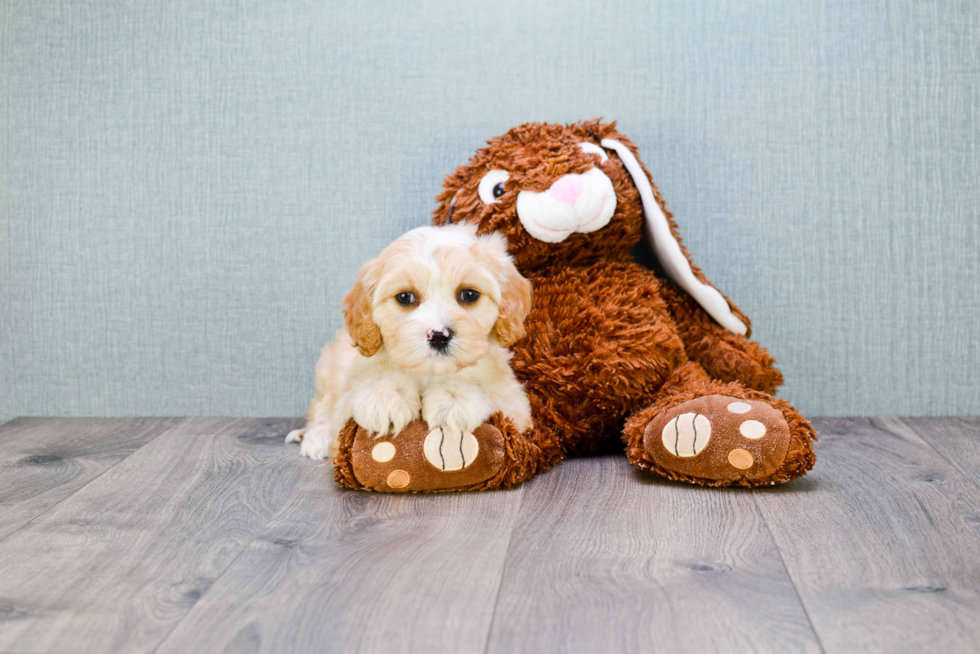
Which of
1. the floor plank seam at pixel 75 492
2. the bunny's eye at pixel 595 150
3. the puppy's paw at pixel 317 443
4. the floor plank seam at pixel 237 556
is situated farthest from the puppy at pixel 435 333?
the floor plank seam at pixel 75 492

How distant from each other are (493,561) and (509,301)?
1.57 feet

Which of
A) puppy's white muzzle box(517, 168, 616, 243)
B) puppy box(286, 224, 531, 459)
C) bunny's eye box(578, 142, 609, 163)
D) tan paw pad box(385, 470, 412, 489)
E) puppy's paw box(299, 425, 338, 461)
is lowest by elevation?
puppy's paw box(299, 425, 338, 461)

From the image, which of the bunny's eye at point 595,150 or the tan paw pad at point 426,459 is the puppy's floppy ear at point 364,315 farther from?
the bunny's eye at point 595,150

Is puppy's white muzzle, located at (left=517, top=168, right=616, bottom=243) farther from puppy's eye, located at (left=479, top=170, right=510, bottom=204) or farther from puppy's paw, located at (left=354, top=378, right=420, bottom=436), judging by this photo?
puppy's paw, located at (left=354, top=378, right=420, bottom=436)

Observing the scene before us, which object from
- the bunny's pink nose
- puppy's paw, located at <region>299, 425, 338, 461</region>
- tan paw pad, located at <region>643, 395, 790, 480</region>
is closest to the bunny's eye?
the bunny's pink nose

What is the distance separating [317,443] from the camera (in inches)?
66.7

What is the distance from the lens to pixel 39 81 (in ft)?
6.61

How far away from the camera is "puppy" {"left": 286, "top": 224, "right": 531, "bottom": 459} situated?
1.33 m

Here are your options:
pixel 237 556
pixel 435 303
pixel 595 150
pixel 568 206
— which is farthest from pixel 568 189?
pixel 237 556

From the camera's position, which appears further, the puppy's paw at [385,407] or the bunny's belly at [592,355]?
the bunny's belly at [592,355]

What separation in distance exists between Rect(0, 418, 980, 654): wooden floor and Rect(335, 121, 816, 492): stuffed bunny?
0.17ft

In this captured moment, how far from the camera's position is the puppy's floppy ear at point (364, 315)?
139 cm

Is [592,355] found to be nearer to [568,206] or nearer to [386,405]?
[568,206]

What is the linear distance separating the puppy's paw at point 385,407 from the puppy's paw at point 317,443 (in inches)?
11.6
